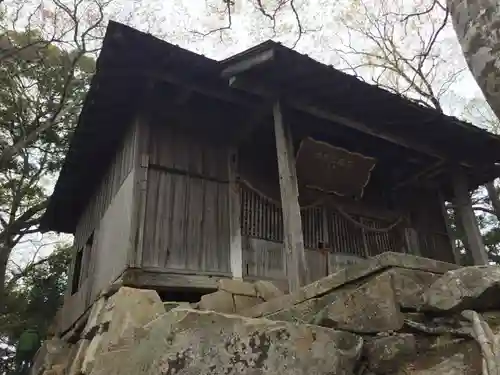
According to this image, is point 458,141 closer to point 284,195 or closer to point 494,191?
point 284,195

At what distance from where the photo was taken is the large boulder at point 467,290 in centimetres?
252

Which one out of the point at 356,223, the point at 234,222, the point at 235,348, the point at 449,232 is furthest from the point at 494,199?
the point at 235,348

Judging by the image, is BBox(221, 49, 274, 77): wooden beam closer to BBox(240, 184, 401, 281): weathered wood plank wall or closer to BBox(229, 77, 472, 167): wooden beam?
BBox(229, 77, 472, 167): wooden beam

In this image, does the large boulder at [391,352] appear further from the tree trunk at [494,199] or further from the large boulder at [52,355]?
the tree trunk at [494,199]

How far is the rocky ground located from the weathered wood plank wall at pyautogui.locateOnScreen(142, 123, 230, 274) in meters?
3.37

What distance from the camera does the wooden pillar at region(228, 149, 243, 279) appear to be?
6625 millimetres

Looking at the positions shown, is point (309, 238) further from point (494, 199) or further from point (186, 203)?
point (494, 199)

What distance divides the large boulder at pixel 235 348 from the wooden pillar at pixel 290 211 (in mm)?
2347

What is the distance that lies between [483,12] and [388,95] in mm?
4139

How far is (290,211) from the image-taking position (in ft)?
18.2

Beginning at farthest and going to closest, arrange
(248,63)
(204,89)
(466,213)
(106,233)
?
(466,213), (106,233), (204,89), (248,63)

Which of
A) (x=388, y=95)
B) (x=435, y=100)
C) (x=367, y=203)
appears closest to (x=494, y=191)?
(x=435, y=100)

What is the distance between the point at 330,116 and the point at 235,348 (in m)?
4.84

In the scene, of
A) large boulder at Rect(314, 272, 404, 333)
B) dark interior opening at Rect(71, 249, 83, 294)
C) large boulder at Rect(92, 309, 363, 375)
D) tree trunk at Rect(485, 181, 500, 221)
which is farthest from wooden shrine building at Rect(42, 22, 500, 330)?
tree trunk at Rect(485, 181, 500, 221)
